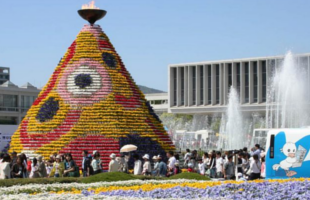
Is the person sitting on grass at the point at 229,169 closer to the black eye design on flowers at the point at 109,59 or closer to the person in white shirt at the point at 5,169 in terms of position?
the person in white shirt at the point at 5,169

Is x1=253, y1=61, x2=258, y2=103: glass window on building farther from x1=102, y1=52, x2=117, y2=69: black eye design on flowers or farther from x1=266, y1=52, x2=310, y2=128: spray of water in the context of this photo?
x1=102, y1=52, x2=117, y2=69: black eye design on flowers

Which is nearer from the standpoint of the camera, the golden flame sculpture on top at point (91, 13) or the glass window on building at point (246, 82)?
the golden flame sculpture on top at point (91, 13)

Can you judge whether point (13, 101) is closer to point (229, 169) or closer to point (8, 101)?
point (8, 101)

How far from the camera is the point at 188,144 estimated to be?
71875mm

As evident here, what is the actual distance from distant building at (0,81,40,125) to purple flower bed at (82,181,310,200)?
220ft

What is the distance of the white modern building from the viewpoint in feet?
307

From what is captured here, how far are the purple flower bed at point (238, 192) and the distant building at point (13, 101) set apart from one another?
6709 cm

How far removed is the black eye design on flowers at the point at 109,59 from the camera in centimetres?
3055

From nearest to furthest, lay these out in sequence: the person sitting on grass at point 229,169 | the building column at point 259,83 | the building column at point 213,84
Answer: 1. the person sitting on grass at point 229,169
2. the building column at point 259,83
3. the building column at point 213,84

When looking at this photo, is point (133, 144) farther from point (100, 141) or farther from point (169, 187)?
point (169, 187)

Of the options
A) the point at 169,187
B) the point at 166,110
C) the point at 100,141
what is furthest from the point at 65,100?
the point at 166,110

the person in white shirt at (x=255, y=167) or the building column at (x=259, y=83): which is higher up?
the building column at (x=259, y=83)

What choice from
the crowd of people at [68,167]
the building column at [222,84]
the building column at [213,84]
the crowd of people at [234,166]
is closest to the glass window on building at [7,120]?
the building column at [213,84]

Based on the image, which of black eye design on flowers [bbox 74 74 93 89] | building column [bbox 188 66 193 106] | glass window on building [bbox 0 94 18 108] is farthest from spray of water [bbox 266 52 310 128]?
glass window on building [bbox 0 94 18 108]
